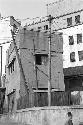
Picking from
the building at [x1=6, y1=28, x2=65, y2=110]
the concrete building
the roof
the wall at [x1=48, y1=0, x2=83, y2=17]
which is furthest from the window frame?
the concrete building

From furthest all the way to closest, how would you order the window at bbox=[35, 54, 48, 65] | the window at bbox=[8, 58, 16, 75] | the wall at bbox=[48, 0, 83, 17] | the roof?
the wall at bbox=[48, 0, 83, 17] < the roof < the window at bbox=[8, 58, 16, 75] < the window at bbox=[35, 54, 48, 65]

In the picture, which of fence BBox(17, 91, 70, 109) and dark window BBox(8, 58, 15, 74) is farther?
dark window BBox(8, 58, 15, 74)

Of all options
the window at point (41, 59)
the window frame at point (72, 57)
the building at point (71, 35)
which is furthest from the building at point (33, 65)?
the window frame at point (72, 57)

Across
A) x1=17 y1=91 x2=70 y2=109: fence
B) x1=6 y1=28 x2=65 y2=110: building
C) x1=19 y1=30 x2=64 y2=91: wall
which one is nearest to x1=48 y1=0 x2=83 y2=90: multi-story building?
x1=19 y1=30 x2=64 y2=91: wall

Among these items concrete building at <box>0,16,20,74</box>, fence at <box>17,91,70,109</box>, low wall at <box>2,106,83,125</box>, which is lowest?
low wall at <box>2,106,83,125</box>

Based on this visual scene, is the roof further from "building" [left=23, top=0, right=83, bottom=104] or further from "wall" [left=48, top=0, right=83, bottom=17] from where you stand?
"wall" [left=48, top=0, right=83, bottom=17]

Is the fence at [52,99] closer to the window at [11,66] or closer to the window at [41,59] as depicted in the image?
the window at [41,59]

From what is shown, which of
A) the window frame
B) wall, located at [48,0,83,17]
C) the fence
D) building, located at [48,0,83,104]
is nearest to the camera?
the fence

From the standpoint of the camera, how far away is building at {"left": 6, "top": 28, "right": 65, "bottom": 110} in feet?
91.4

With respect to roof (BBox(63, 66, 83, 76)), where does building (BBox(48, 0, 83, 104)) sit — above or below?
above

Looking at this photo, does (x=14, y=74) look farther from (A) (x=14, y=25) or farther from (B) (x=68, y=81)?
(A) (x=14, y=25)

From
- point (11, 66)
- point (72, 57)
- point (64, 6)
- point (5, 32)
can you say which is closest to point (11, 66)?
point (11, 66)

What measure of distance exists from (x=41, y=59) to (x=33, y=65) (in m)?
1.56

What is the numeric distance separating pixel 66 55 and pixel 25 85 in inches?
655
